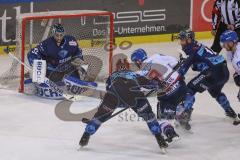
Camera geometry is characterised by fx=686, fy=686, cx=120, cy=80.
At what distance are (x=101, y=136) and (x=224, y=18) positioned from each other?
310cm

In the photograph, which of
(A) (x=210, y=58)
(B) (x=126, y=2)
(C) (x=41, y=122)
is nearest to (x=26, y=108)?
(C) (x=41, y=122)

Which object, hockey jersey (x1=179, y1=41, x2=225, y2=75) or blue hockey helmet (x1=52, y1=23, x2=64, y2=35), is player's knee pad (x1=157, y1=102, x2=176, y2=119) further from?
blue hockey helmet (x1=52, y1=23, x2=64, y2=35)

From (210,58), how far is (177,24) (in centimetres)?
379

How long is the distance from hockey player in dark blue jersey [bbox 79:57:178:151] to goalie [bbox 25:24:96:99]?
5.57 feet

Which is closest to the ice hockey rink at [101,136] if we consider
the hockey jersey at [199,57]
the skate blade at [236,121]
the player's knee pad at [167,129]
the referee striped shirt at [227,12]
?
the skate blade at [236,121]

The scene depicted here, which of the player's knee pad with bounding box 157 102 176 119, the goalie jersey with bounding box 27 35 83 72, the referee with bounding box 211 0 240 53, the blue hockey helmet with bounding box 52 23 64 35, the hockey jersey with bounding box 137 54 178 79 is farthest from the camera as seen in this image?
the referee with bounding box 211 0 240 53

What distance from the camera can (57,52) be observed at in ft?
25.3

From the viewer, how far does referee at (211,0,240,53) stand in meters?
8.75

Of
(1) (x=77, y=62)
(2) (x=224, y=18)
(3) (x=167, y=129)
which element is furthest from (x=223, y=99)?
(2) (x=224, y=18)

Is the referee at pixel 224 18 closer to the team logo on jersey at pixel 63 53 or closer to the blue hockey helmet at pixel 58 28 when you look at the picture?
the team logo on jersey at pixel 63 53

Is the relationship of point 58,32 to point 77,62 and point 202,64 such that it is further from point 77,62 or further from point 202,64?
point 202,64

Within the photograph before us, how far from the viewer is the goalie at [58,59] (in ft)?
25.0

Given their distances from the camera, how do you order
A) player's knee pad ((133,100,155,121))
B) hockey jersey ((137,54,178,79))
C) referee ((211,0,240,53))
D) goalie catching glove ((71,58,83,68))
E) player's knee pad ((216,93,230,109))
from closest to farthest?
player's knee pad ((133,100,155,121)) → hockey jersey ((137,54,178,79)) → player's knee pad ((216,93,230,109)) → goalie catching glove ((71,58,83,68)) → referee ((211,0,240,53))

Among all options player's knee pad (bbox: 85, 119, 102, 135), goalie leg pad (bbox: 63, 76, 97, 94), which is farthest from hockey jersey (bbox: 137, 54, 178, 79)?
goalie leg pad (bbox: 63, 76, 97, 94)
